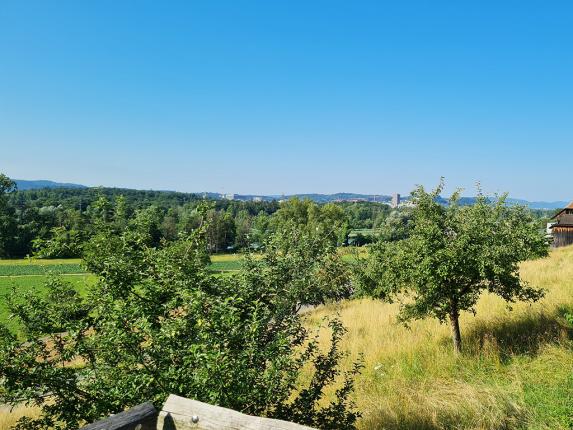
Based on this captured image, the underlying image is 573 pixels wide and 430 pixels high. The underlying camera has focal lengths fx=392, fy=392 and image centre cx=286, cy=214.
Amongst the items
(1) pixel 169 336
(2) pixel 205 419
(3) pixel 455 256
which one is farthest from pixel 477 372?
(2) pixel 205 419

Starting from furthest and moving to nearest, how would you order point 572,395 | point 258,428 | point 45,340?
point 572,395
point 45,340
point 258,428

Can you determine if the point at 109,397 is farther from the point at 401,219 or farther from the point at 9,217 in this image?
the point at 9,217

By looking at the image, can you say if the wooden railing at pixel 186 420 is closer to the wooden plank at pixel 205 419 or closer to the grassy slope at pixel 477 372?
the wooden plank at pixel 205 419

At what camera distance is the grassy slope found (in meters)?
5.89

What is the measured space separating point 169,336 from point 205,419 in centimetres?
108

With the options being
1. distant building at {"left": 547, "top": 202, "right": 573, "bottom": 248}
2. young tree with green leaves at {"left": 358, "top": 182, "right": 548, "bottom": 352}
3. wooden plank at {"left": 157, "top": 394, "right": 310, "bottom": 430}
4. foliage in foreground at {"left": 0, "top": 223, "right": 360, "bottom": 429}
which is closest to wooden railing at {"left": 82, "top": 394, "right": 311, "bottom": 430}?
wooden plank at {"left": 157, "top": 394, "right": 310, "bottom": 430}

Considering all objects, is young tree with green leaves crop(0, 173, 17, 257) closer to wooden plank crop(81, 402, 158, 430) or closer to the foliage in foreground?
the foliage in foreground

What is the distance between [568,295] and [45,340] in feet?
44.8

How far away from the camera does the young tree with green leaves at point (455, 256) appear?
310 inches

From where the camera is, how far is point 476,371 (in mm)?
7902

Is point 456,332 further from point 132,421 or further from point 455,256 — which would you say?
point 132,421

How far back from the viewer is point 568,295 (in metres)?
12.0

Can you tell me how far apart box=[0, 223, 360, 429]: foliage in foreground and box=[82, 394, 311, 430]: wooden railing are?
0.53 m

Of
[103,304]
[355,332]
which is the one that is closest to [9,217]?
[355,332]
